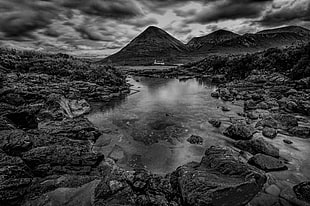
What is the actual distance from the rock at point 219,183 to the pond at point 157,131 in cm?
335

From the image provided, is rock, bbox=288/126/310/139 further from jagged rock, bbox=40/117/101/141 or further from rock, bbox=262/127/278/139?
jagged rock, bbox=40/117/101/141

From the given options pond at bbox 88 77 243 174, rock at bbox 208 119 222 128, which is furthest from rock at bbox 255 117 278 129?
rock at bbox 208 119 222 128

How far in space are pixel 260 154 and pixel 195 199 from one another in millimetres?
8127

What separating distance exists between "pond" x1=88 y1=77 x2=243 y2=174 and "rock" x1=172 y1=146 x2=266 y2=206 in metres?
3.35

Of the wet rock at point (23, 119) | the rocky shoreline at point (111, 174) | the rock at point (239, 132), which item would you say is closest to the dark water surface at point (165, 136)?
the rock at point (239, 132)

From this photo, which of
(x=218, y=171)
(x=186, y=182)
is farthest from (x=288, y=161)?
(x=186, y=182)

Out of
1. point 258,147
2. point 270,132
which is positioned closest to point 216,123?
point 270,132

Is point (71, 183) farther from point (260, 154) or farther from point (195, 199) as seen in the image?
point (260, 154)

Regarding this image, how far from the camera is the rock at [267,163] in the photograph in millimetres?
13633

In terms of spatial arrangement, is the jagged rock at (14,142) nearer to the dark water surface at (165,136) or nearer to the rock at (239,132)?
the dark water surface at (165,136)

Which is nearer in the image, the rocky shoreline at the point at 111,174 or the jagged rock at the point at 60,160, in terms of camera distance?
the rocky shoreline at the point at 111,174

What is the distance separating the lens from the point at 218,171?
37.1ft

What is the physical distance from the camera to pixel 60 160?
1370 cm

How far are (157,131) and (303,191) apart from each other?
13719 mm
